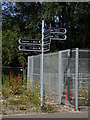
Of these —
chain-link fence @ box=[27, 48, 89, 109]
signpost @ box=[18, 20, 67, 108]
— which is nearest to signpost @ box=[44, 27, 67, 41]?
signpost @ box=[18, 20, 67, 108]

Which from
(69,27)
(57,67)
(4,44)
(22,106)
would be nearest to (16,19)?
(4,44)

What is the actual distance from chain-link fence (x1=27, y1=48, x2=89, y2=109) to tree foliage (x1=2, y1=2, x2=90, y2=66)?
5027 mm

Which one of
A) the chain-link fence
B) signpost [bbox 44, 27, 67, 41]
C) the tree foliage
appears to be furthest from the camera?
the tree foliage

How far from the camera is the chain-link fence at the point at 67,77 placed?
9938 millimetres

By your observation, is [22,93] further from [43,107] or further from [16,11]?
[16,11]

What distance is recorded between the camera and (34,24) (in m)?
16.8

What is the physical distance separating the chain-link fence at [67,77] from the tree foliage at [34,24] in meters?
5.03

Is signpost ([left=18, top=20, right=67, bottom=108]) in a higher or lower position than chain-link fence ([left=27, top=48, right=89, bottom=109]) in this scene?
higher

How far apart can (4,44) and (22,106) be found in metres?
8.24

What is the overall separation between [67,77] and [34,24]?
282 inches

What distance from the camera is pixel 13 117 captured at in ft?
28.2

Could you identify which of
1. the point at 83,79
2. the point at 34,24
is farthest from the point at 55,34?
the point at 34,24

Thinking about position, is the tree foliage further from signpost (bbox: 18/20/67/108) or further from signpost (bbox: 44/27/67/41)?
signpost (bbox: 44/27/67/41)

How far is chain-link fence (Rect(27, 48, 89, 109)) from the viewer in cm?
994
